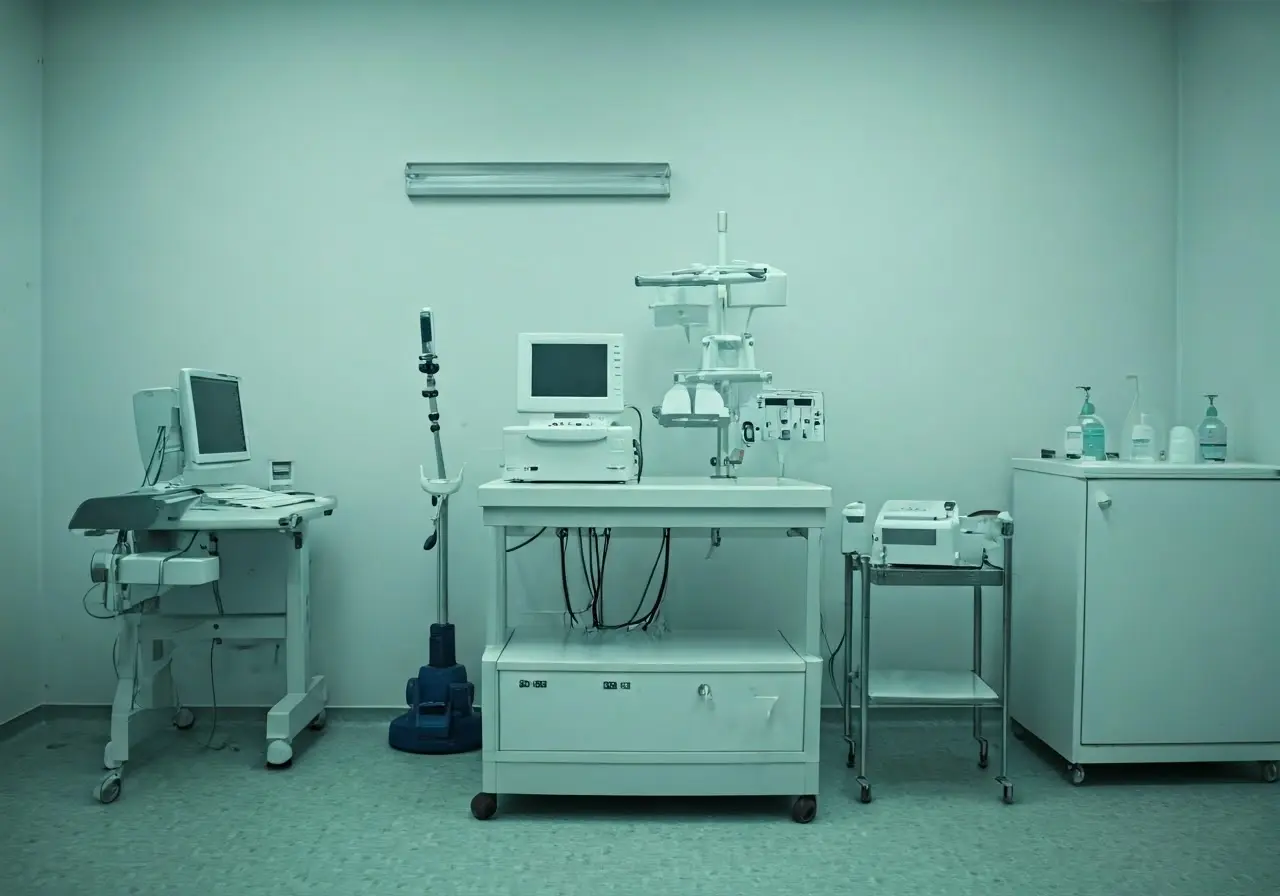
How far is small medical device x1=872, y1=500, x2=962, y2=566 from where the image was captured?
2.67 meters

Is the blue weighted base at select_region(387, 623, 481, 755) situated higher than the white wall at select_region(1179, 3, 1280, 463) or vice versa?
the white wall at select_region(1179, 3, 1280, 463)

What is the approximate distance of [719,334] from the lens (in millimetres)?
2900

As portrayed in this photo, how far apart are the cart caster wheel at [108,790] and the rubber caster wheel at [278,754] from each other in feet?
1.40

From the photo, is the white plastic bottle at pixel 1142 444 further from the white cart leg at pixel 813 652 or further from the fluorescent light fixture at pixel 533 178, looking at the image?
the fluorescent light fixture at pixel 533 178

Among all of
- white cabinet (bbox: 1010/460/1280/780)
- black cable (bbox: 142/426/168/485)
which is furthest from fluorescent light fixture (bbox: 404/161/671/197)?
white cabinet (bbox: 1010/460/1280/780)

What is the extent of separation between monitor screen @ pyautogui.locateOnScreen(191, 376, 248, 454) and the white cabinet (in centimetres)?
279

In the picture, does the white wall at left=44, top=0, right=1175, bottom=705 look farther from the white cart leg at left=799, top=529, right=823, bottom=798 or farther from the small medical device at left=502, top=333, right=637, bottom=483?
the white cart leg at left=799, top=529, right=823, bottom=798

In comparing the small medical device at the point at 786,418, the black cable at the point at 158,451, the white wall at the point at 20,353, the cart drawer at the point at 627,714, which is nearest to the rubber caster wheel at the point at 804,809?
the cart drawer at the point at 627,714

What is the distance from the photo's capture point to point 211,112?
3.35 meters

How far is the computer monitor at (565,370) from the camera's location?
279cm

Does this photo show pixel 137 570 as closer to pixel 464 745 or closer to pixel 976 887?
pixel 464 745

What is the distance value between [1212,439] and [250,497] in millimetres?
3217

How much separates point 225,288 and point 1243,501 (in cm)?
358

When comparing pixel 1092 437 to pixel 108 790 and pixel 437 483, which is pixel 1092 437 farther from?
pixel 108 790
